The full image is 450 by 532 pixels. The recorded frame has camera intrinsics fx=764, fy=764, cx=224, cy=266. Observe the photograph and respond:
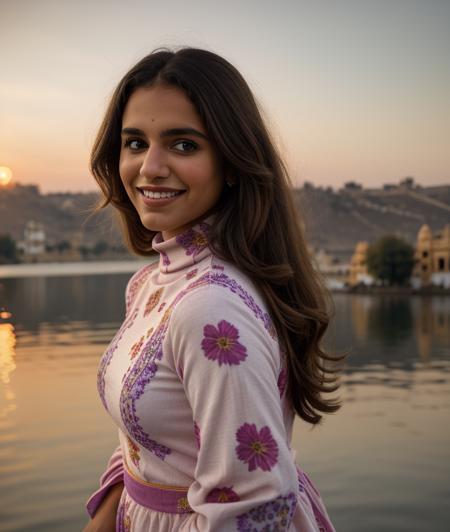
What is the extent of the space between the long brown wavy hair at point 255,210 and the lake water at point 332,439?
1.13 feet

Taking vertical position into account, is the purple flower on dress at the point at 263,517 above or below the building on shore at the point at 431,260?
above

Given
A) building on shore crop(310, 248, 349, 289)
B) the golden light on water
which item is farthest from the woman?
building on shore crop(310, 248, 349, 289)

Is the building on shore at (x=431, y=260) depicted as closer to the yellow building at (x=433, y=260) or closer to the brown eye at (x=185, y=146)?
the yellow building at (x=433, y=260)

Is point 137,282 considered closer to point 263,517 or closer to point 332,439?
point 263,517

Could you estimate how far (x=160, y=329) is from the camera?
907 millimetres

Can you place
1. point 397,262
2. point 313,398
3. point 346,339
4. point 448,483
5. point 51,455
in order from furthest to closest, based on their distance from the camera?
point 397,262 → point 346,339 → point 51,455 → point 448,483 → point 313,398

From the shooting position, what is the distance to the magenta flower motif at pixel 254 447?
810 millimetres

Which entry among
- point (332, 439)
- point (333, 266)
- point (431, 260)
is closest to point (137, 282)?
point (332, 439)

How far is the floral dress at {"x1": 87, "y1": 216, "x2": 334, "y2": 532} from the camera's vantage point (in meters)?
0.81

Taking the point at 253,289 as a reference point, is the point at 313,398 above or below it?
below

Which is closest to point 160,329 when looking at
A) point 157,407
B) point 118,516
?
point 157,407

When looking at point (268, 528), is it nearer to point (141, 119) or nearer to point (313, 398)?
point (313, 398)

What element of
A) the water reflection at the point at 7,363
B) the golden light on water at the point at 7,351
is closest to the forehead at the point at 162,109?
the water reflection at the point at 7,363

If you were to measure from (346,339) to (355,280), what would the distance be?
16.4m
